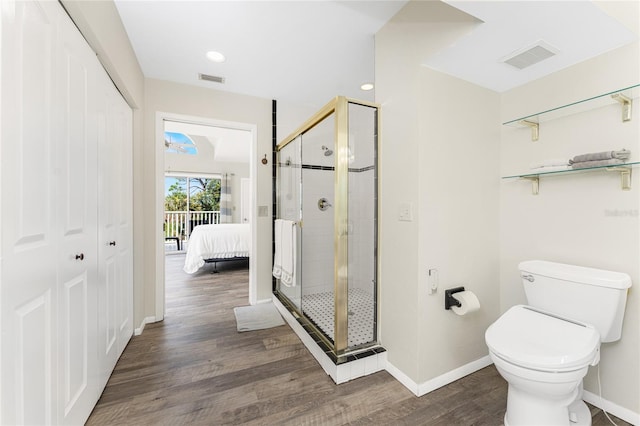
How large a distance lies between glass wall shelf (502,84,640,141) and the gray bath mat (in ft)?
8.62

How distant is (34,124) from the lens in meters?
0.96

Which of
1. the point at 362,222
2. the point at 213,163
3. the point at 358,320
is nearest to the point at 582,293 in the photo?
the point at 362,222

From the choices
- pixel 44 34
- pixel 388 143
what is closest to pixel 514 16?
pixel 388 143

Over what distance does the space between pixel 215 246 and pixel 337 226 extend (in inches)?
132

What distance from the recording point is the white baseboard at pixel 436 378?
64.8 inches

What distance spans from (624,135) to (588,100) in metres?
0.26

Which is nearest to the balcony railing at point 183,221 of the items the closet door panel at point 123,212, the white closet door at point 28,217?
the closet door panel at point 123,212

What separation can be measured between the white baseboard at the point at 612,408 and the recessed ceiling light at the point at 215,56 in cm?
355

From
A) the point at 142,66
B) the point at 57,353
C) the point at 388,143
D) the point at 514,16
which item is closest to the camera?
the point at 57,353

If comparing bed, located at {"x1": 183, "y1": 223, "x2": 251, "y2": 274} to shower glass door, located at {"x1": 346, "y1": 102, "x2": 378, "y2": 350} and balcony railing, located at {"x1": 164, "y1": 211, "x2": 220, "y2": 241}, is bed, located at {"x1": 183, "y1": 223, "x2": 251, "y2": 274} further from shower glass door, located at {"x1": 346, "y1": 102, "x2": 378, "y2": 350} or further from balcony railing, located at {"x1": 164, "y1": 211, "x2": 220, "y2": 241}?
balcony railing, located at {"x1": 164, "y1": 211, "x2": 220, "y2": 241}

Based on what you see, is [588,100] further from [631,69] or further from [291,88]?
[291,88]

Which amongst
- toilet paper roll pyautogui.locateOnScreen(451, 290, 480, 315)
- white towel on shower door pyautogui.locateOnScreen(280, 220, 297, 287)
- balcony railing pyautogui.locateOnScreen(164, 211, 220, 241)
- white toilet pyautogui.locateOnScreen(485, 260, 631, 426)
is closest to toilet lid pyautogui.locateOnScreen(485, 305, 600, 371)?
white toilet pyautogui.locateOnScreen(485, 260, 631, 426)

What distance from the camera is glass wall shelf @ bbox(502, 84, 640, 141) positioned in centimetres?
140

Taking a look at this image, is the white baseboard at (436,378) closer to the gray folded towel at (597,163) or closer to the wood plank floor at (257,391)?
the wood plank floor at (257,391)
